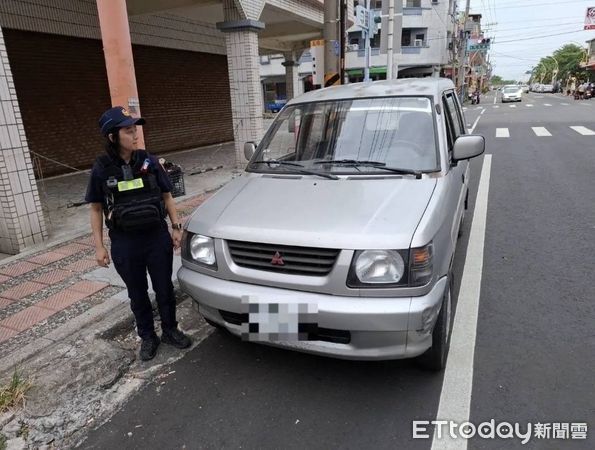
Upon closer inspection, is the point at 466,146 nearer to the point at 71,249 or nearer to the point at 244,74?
the point at 71,249

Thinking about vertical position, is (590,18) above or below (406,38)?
above

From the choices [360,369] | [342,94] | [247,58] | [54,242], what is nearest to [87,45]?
[247,58]

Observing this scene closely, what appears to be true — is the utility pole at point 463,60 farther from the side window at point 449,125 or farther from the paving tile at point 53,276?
the paving tile at point 53,276

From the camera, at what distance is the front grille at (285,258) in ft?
8.18

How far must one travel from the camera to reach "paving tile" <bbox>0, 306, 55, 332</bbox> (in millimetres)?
3670

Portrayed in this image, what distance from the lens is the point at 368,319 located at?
2367 mm

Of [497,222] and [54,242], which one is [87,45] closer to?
[54,242]

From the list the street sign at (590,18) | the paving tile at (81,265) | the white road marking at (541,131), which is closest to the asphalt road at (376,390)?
the paving tile at (81,265)

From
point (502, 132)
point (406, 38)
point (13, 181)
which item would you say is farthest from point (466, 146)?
point (406, 38)

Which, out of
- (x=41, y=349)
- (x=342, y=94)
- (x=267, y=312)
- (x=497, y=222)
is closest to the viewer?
(x=267, y=312)

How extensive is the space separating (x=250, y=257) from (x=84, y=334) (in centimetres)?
178

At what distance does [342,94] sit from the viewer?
4.13m

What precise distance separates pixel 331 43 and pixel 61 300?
21.5 ft

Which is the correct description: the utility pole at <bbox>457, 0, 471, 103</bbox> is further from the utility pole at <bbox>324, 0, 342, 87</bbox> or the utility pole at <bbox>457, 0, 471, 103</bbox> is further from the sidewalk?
the sidewalk
